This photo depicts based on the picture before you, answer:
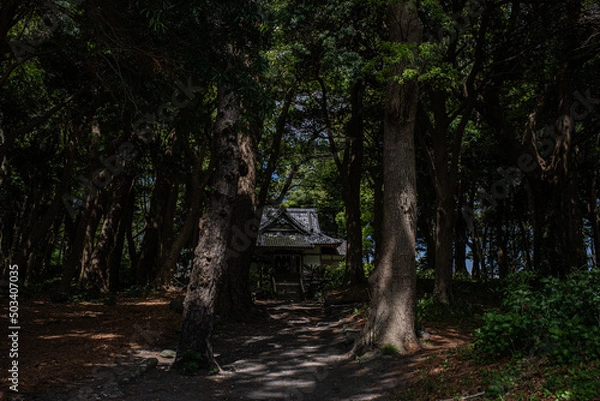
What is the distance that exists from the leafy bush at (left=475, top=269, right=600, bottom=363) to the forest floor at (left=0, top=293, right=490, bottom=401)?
560mm

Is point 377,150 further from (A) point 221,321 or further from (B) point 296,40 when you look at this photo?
(A) point 221,321

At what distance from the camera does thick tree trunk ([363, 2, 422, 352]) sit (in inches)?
295

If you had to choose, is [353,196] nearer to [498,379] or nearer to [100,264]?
[100,264]

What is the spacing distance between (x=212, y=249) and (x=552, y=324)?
4.73 meters

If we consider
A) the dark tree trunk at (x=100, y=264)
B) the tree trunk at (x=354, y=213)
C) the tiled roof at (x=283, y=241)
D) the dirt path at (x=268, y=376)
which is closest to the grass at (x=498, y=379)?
the dirt path at (x=268, y=376)

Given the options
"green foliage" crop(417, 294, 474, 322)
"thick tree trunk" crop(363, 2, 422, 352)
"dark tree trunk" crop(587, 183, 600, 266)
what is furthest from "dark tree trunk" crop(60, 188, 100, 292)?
"dark tree trunk" crop(587, 183, 600, 266)

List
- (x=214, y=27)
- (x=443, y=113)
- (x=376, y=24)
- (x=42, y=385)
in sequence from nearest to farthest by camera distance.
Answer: (x=42, y=385) < (x=214, y=27) < (x=376, y=24) < (x=443, y=113)

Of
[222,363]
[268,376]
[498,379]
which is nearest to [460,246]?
[222,363]

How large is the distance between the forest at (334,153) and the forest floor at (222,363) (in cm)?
9

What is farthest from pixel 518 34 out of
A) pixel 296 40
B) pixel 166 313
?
pixel 166 313

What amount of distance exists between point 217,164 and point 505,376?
5.13m

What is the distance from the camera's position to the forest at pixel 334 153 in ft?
18.5

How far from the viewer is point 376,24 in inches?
458

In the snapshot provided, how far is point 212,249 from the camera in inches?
279
